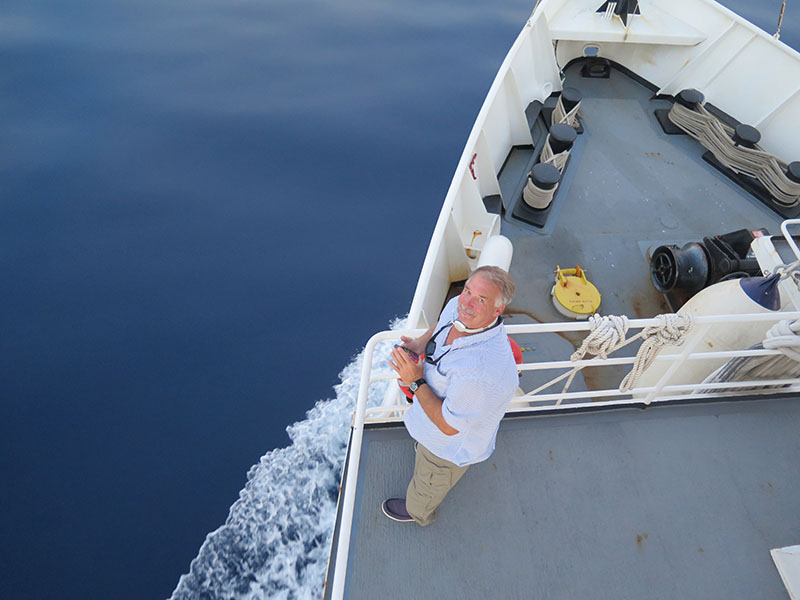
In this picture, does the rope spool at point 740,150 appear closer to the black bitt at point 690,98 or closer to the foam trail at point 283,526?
the black bitt at point 690,98

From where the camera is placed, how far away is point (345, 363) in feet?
24.5

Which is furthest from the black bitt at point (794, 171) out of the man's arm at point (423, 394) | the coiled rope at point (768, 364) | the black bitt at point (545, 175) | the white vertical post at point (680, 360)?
the man's arm at point (423, 394)

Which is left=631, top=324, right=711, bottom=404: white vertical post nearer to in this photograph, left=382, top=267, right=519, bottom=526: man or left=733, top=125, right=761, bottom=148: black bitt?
left=382, top=267, right=519, bottom=526: man

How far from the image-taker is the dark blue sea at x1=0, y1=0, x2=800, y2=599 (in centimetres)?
589

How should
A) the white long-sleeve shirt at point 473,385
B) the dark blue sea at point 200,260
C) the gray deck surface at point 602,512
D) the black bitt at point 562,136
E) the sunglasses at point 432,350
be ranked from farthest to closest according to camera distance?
1. the black bitt at point 562,136
2. the dark blue sea at point 200,260
3. the gray deck surface at point 602,512
4. the sunglasses at point 432,350
5. the white long-sleeve shirt at point 473,385

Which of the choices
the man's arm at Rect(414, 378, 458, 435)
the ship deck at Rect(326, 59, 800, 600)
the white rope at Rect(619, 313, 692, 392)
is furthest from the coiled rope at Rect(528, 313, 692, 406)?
the man's arm at Rect(414, 378, 458, 435)

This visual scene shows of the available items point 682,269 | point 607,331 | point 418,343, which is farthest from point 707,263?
point 418,343

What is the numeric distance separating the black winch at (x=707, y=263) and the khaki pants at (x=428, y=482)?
429cm

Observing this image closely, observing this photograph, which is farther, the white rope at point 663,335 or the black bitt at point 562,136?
the black bitt at point 562,136

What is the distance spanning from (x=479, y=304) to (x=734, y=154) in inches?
290

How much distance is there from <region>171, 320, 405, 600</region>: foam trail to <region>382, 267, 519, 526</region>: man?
4.09 metres

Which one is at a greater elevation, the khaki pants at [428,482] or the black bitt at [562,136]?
the black bitt at [562,136]

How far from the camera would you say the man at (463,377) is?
2072 mm

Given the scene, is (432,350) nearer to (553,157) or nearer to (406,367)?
(406,367)
